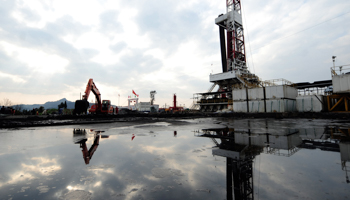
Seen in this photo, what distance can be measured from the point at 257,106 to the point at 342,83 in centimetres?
1079

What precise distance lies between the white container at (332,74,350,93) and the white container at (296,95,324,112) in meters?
4.36

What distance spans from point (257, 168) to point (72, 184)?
349 centimetres

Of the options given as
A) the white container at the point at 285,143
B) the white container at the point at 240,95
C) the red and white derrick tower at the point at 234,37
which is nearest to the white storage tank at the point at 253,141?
the white container at the point at 285,143

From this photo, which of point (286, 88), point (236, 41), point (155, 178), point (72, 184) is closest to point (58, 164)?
point (72, 184)

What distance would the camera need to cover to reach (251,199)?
2.24 meters

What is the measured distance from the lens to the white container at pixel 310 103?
24.8 metres

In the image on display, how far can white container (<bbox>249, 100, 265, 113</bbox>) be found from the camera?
27.8 meters

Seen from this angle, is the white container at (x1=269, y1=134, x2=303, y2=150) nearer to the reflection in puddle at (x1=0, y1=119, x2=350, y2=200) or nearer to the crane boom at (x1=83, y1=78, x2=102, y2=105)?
the reflection in puddle at (x1=0, y1=119, x2=350, y2=200)

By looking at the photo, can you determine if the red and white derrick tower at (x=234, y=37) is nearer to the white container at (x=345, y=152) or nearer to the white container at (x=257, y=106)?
the white container at (x=257, y=106)

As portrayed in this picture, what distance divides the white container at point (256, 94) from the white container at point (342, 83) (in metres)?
9.09

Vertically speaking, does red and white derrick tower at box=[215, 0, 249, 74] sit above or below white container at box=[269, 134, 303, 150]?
above

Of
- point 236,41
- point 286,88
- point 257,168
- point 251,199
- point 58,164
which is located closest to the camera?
point 251,199

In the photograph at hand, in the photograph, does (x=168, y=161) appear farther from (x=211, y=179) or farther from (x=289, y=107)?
(x=289, y=107)

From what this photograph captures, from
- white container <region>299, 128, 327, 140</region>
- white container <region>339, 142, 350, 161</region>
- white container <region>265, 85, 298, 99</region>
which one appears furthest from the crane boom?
white container <region>265, 85, 298, 99</region>
